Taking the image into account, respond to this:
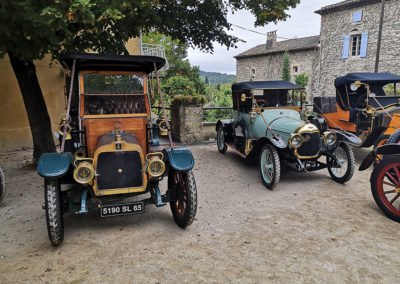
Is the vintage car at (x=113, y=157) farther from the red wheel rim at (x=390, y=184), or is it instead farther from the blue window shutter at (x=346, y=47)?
the blue window shutter at (x=346, y=47)

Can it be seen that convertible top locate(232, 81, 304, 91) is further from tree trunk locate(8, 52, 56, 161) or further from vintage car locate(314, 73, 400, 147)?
tree trunk locate(8, 52, 56, 161)

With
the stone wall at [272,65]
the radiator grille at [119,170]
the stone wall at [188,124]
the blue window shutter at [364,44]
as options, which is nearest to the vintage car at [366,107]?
the stone wall at [188,124]

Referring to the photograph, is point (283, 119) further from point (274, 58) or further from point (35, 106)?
point (274, 58)

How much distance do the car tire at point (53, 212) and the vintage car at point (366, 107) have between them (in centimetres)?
661

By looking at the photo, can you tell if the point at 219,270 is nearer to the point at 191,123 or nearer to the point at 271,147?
the point at 271,147

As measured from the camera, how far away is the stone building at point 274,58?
23425mm

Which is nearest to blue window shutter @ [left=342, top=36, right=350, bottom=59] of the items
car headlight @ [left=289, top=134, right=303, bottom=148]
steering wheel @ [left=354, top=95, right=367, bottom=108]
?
steering wheel @ [left=354, top=95, right=367, bottom=108]

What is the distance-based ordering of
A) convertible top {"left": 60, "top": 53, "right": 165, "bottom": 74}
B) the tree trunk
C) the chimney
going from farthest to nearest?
the chimney
the tree trunk
convertible top {"left": 60, "top": 53, "right": 165, "bottom": 74}

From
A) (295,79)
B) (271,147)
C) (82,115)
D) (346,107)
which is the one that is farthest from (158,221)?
(295,79)

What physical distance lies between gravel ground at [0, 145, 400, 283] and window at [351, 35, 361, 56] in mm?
17909

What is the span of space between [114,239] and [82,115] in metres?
1.93

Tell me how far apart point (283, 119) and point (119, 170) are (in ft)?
12.9

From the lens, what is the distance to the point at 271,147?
5449 millimetres

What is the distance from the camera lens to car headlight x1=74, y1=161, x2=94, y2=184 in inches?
127
